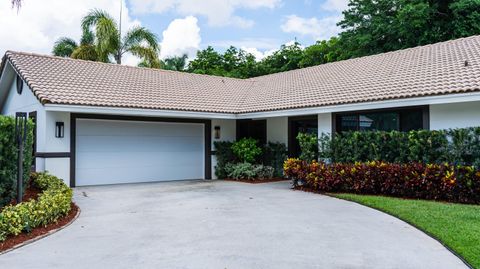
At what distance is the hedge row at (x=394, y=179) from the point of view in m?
8.82

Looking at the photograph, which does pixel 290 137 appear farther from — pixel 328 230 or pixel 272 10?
pixel 328 230

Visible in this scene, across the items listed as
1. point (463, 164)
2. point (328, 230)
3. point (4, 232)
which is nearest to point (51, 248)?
point (4, 232)

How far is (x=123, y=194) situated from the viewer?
10.9 metres

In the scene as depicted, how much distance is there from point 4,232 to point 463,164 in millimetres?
9208

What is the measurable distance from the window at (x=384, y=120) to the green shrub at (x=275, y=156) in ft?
9.54

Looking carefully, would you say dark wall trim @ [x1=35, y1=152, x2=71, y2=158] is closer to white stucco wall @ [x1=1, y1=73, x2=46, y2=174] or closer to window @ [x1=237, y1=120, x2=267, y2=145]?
white stucco wall @ [x1=1, y1=73, x2=46, y2=174]

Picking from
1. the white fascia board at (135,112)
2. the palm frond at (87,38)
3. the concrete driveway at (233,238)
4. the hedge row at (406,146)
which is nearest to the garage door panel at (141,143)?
the white fascia board at (135,112)

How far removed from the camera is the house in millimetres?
10891

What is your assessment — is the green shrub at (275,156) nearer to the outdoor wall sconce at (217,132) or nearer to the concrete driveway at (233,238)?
the outdoor wall sconce at (217,132)

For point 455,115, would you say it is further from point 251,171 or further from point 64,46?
point 64,46

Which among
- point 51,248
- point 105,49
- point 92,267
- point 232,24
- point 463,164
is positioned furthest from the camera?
point 105,49

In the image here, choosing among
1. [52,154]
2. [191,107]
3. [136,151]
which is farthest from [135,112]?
[52,154]

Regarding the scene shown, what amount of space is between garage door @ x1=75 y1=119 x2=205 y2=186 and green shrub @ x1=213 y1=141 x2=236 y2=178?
1.90 feet

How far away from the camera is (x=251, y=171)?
568 inches
